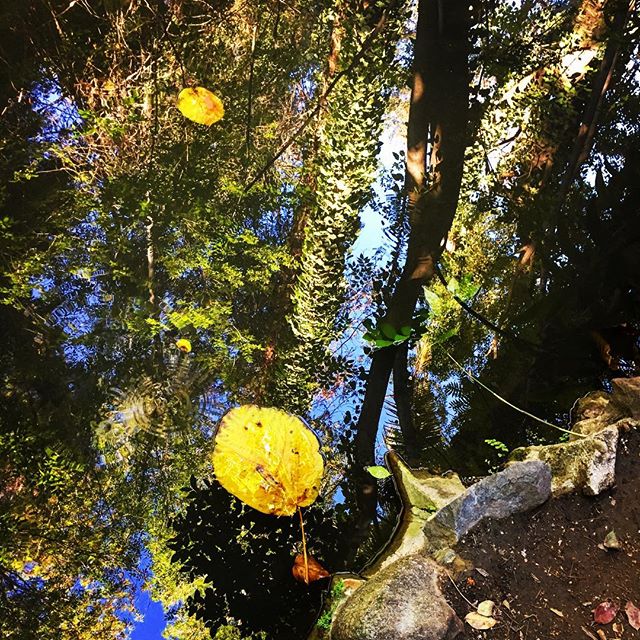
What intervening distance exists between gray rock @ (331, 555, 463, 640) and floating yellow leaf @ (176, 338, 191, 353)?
2.23 feet

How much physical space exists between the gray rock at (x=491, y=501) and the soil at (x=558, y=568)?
0.7 inches

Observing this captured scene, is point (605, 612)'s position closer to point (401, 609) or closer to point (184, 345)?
point (401, 609)

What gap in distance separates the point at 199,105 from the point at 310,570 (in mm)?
1226

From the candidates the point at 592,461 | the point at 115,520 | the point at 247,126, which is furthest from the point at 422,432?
the point at 247,126

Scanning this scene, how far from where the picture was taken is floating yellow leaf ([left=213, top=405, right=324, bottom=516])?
103 cm

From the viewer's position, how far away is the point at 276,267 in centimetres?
137

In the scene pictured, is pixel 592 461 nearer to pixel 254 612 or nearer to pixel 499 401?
pixel 499 401

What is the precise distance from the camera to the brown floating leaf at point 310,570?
3.16 ft

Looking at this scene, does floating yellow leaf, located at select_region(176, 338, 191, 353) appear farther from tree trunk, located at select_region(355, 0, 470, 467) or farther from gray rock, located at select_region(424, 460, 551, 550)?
gray rock, located at select_region(424, 460, 551, 550)

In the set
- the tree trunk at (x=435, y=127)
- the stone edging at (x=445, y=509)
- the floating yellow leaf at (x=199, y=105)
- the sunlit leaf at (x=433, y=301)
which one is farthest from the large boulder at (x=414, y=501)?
the floating yellow leaf at (x=199, y=105)

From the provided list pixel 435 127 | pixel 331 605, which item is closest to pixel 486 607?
pixel 331 605

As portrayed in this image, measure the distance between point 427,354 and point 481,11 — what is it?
0.94m

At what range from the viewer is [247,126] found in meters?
1.46

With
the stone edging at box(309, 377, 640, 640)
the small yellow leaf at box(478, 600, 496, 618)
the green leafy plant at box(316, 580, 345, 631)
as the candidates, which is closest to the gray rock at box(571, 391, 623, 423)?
the stone edging at box(309, 377, 640, 640)
